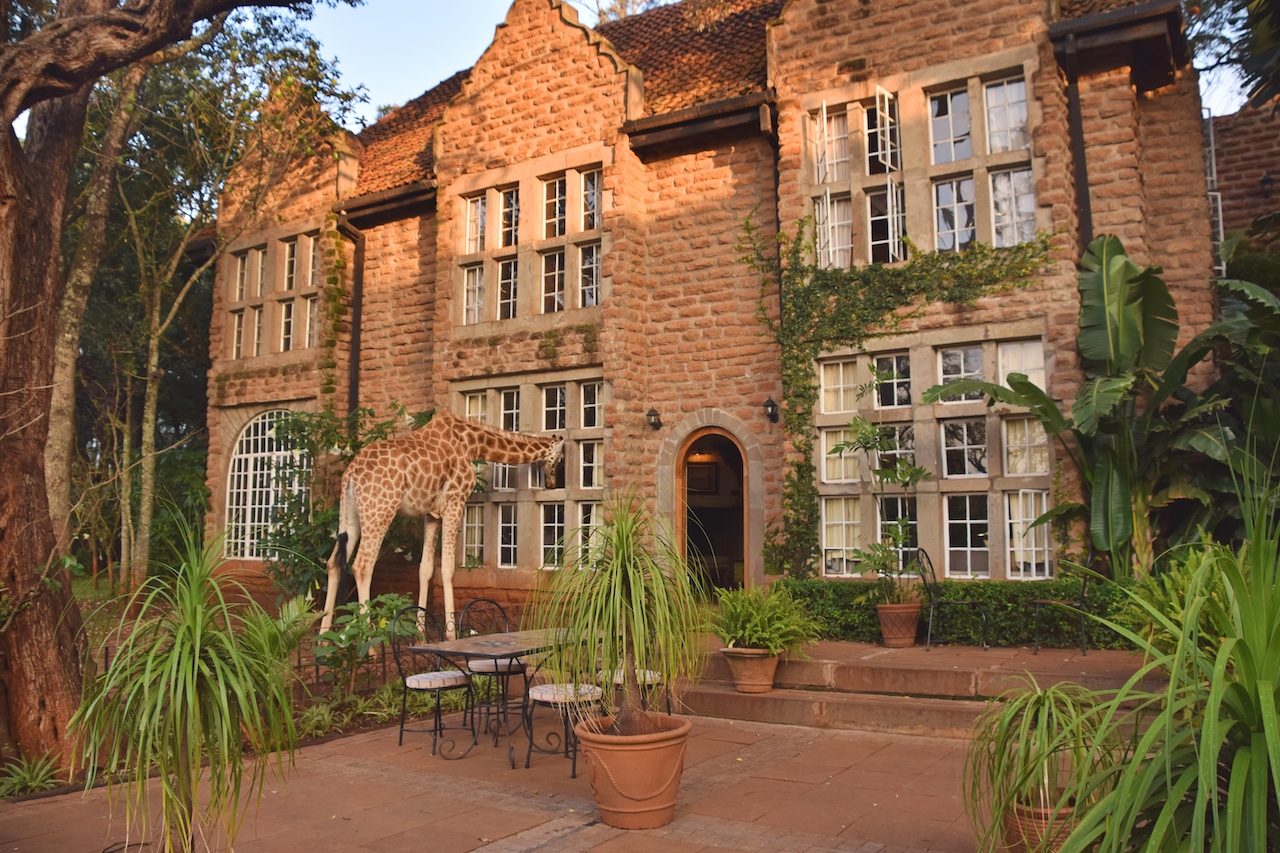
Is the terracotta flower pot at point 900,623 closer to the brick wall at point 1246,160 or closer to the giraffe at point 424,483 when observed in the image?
the giraffe at point 424,483

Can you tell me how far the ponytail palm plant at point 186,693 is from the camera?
402 cm

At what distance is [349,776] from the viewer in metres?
6.96

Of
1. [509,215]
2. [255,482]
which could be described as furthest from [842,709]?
[255,482]

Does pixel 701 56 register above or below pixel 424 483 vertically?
above

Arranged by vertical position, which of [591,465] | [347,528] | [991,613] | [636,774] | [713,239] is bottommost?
[636,774]

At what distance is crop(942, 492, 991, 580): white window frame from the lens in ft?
35.1

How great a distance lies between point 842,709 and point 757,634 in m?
1.00

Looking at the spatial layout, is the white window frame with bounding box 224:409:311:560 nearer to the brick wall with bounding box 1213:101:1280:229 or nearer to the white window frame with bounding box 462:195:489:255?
the white window frame with bounding box 462:195:489:255

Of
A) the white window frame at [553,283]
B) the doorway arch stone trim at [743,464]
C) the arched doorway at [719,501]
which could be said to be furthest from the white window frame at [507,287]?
the arched doorway at [719,501]

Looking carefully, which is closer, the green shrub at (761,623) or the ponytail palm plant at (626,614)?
the ponytail palm plant at (626,614)

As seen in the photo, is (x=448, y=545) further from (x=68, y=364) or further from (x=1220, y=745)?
(x=1220, y=745)

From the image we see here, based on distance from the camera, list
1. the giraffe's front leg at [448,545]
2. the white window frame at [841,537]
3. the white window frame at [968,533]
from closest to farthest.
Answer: the white window frame at [968,533], the white window frame at [841,537], the giraffe's front leg at [448,545]

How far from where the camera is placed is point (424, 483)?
12484mm

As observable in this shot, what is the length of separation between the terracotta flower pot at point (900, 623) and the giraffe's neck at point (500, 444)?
5212 mm
